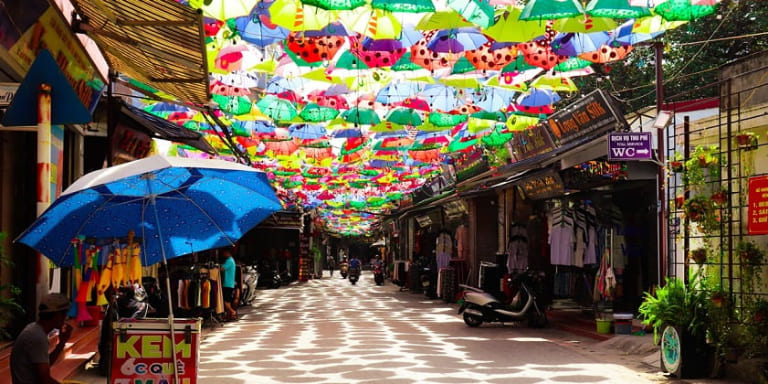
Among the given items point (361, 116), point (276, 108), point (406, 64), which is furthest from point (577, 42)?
point (276, 108)

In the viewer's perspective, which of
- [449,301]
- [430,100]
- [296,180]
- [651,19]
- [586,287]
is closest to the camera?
[651,19]

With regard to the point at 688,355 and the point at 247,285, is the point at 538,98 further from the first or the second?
the point at 247,285

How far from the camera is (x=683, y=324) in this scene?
29.6 ft

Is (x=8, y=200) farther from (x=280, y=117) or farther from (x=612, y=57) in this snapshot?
(x=612, y=57)

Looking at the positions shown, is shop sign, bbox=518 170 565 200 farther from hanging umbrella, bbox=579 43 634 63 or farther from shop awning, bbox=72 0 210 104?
shop awning, bbox=72 0 210 104

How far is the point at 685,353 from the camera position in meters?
8.91

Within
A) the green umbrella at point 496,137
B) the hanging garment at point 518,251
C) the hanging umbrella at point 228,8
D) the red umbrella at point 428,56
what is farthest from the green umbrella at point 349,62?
the hanging garment at point 518,251

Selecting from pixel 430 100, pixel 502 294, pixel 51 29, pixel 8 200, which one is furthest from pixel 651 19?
pixel 502 294

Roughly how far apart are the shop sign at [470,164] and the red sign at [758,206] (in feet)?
53.2

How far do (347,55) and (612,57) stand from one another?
390 cm

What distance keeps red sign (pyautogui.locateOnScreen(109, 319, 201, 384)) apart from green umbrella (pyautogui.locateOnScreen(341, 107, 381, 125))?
9.76 metres

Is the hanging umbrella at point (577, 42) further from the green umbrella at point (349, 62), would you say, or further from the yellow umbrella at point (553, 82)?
the green umbrella at point (349, 62)

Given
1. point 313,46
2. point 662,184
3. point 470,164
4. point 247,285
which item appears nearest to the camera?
point 313,46

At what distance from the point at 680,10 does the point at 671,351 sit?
390cm
